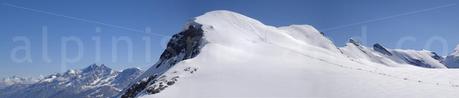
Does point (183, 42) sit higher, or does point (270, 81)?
point (183, 42)

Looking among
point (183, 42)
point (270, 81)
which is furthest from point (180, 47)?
point (270, 81)

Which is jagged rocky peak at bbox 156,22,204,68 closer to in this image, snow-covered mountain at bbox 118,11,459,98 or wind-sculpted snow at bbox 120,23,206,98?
wind-sculpted snow at bbox 120,23,206,98

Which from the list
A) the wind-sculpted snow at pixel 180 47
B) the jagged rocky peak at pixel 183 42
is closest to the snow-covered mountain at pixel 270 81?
the wind-sculpted snow at pixel 180 47

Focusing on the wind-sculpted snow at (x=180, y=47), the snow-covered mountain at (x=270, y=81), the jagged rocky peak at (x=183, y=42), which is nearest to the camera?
the snow-covered mountain at (x=270, y=81)

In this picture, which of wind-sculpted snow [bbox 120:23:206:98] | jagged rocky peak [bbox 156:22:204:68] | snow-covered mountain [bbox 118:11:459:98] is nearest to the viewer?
snow-covered mountain [bbox 118:11:459:98]

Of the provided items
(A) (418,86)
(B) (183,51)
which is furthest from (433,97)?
(B) (183,51)

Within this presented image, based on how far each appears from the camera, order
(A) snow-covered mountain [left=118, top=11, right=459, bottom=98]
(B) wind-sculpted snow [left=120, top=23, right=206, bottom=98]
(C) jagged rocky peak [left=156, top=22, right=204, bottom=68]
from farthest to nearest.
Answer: (C) jagged rocky peak [left=156, top=22, right=204, bottom=68], (B) wind-sculpted snow [left=120, top=23, right=206, bottom=98], (A) snow-covered mountain [left=118, top=11, right=459, bottom=98]

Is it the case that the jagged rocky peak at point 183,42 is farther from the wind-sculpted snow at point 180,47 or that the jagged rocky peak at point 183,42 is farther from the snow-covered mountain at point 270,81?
the snow-covered mountain at point 270,81

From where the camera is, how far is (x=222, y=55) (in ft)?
188

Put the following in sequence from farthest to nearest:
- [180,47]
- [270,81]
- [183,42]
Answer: [180,47], [183,42], [270,81]

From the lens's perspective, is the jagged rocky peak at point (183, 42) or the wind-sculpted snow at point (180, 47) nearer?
the wind-sculpted snow at point (180, 47)

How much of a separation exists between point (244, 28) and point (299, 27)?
2126 inches

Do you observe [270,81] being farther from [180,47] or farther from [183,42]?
[180,47]

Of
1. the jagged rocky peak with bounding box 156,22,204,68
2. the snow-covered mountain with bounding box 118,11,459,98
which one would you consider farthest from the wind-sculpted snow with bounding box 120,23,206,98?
the snow-covered mountain with bounding box 118,11,459,98
